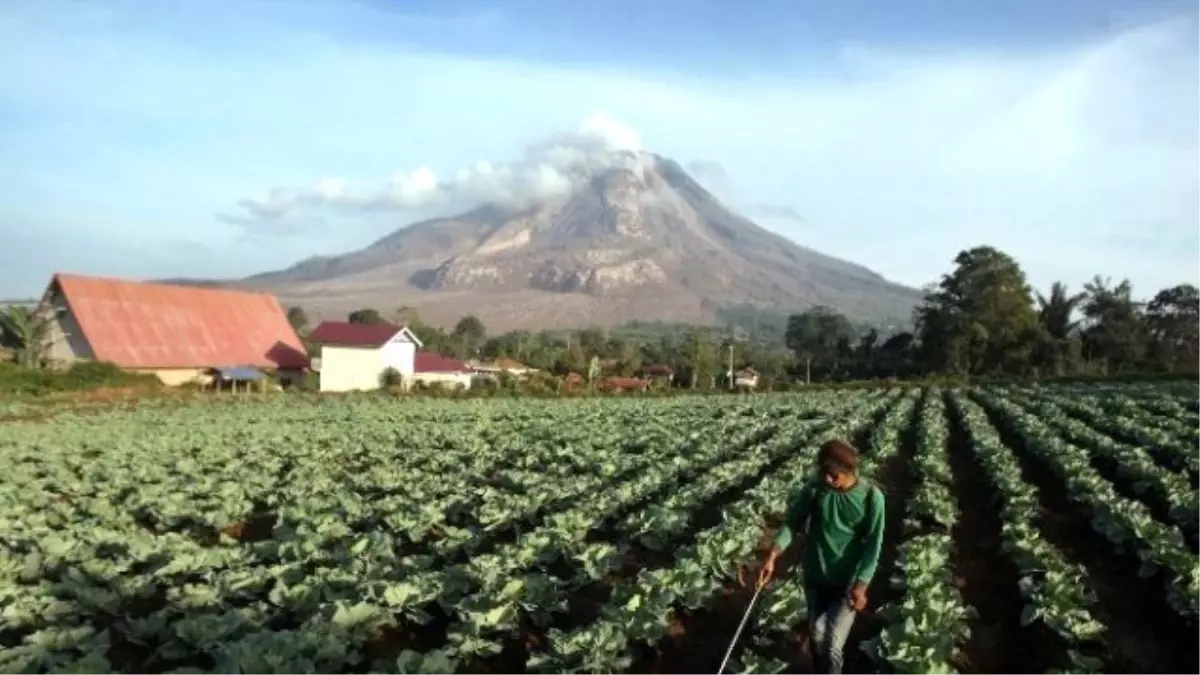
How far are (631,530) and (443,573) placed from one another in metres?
3.23

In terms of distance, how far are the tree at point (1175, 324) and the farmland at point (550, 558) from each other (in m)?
63.1

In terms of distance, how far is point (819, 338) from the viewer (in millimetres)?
92188

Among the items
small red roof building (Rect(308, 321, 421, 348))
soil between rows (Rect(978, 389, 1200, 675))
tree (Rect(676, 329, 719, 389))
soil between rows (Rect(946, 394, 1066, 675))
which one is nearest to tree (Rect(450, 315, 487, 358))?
tree (Rect(676, 329, 719, 389))

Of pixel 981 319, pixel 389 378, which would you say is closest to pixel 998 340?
pixel 981 319

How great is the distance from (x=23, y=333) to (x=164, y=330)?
7.01m

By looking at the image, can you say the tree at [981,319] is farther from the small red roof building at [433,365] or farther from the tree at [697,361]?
the small red roof building at [433,365]

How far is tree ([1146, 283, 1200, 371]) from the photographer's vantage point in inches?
2936

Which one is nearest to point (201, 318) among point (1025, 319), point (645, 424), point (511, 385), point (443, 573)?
point (511, 385)

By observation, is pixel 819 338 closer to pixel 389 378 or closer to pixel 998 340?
pixel 998 340

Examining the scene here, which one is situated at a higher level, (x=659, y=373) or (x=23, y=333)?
(x=23, y=333)

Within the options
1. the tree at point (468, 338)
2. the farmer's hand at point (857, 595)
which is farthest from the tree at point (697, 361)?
the farmer's hand at point (857, 595)

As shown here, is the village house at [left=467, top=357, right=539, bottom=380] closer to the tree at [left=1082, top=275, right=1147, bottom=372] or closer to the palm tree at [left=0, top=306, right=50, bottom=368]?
the palm tree at [left=0, top=306, right=50, bottom=368]

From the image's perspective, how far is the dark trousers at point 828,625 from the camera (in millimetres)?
5875

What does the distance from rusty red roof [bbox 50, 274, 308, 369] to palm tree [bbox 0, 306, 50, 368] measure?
1.76 meters
